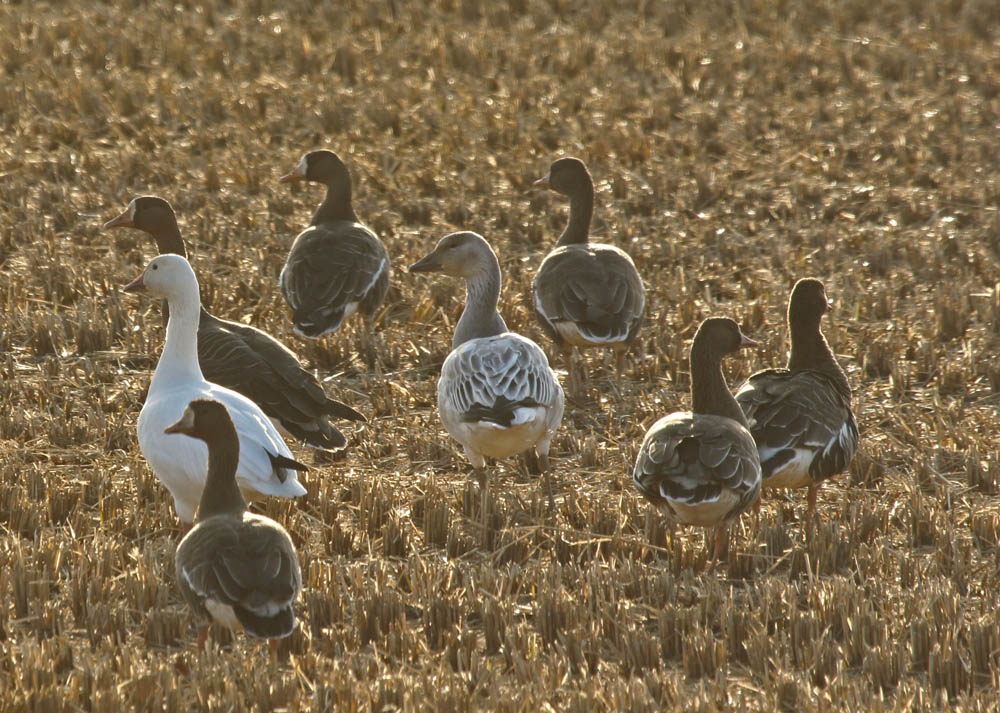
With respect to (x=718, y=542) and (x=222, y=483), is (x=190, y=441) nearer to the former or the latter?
(x=222, y=483)

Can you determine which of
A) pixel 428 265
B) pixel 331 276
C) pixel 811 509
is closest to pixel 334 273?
pixel 331 276

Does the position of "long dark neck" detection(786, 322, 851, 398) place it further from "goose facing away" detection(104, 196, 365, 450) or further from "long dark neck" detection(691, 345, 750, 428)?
"goose facing away" detection(104, 196, 365, 450)

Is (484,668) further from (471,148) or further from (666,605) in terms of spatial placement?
(471,148)

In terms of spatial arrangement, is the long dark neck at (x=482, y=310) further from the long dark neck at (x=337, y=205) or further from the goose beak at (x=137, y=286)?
the long dark neck at (x=337, y=205)

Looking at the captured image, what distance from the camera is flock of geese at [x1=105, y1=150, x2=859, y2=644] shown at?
5074 millimetres

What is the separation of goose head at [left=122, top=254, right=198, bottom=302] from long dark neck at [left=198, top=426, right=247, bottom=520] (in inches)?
55.6

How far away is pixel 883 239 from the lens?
11.5m

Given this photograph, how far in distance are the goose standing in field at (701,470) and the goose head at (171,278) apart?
2365 mm

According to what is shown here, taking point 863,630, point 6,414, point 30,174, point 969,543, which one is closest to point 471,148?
point 30,174

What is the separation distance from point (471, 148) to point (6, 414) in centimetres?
696

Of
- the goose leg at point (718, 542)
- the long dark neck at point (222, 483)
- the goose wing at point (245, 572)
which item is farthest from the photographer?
the goose leg at point (718, 542)

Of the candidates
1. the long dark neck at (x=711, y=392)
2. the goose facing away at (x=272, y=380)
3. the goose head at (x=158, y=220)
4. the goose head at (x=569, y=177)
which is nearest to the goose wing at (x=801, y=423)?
the long dark neck at (x=711, y=392)

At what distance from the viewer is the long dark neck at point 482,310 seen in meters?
7.62

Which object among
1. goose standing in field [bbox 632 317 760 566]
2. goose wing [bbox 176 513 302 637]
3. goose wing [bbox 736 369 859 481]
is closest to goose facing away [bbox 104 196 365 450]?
goose standing in field [bbox 632 317 760 566]
